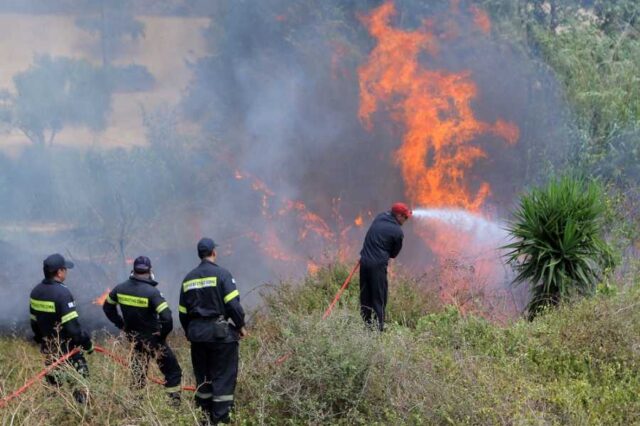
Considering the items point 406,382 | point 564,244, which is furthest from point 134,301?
point 564,244

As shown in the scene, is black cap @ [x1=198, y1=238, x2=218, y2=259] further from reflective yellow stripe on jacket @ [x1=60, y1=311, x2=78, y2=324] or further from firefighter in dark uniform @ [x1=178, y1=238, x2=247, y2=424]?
reflective yellow stripe on jacket @ [x1=60, y1=311, x2=78, y2=324]

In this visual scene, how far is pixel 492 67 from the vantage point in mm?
15695

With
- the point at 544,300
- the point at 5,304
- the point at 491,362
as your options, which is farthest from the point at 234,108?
the point at 491,362

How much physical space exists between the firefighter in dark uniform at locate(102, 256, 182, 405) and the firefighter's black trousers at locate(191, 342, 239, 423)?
1.20ft

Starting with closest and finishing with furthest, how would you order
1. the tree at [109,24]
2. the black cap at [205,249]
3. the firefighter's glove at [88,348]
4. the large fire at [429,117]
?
the black cap at [205,249] < the firefighter's glove at [88,348] < the large fire at [429,117] < the tree at [109,24]

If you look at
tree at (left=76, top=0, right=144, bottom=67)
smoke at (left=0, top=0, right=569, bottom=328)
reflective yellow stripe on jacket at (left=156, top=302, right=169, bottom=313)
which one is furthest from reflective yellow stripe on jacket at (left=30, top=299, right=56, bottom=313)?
tree at (left=76, top=0, right=144, bottom=67)

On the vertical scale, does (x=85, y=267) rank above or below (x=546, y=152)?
below

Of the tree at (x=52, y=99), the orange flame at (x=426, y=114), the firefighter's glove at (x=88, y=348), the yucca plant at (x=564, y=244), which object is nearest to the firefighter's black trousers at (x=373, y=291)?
the yucca plant at (x=564, y=244)

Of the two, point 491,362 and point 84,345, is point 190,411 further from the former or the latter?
point 491,362

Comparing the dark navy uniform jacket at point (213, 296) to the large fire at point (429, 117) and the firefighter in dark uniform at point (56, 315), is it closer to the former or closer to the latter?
the firefighter in dark uniform at point (56, 315)

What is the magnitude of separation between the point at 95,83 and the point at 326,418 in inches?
467

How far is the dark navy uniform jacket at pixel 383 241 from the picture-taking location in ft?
27.0

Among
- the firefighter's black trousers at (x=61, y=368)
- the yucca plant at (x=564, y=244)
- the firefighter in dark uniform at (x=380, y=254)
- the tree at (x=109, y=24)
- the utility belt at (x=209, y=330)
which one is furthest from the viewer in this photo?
the tree at (x=109, y=24)

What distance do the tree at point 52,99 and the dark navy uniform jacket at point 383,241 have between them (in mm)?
9408
